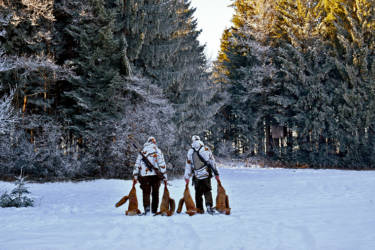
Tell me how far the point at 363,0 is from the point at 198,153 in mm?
22450

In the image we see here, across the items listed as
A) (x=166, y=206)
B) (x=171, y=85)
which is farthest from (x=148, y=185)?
(x=171, y=85)

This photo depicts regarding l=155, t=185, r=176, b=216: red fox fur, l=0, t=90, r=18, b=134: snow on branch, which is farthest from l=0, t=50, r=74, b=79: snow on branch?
l=155, t=185, r=176, b=216: red fox fur

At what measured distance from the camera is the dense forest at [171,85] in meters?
16.5

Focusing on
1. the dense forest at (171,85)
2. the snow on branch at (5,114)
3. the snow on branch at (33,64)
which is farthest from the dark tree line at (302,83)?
the snow on branch at (5,114)

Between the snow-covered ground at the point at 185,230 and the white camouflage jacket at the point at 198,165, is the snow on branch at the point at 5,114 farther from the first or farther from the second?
the white camouflage jacket at the point at 198,165

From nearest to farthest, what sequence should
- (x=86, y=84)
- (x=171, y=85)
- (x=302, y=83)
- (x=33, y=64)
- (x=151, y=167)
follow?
(x=151, y=167)
(x=33, y=64)
(x=86, y=84)
(x=171, y=85)
(x=302, y=83)

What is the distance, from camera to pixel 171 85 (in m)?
19.6

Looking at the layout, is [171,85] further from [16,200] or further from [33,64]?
[16,200]

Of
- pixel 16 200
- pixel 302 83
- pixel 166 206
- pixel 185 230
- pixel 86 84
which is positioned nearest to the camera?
pixel 185 230

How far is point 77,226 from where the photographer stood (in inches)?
274

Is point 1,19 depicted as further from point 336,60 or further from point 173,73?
point 336,60

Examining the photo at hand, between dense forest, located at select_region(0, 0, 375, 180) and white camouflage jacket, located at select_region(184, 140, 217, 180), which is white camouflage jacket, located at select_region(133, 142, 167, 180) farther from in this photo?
dense forest, located at select_region(0, 0, 375, 180)

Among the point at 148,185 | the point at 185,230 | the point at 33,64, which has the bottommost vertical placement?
the point at 185,230

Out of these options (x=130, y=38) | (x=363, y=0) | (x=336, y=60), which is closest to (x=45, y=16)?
(x=130, y=38)
